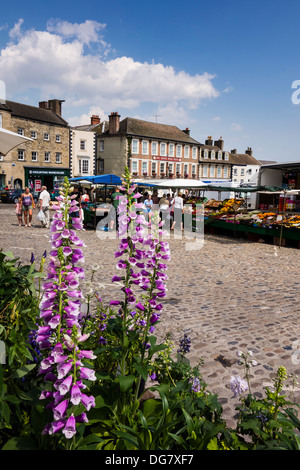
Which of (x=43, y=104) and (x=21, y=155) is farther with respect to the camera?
(x=43, y=104)

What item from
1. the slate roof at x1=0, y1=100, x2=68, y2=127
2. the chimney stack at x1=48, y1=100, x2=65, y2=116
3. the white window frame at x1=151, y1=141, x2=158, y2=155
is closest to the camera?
the slate roof at x1=0, y1=100, x2=68, y2=127

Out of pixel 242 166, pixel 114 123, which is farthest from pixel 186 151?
pixel 242 166

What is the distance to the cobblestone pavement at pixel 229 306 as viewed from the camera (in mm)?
4211

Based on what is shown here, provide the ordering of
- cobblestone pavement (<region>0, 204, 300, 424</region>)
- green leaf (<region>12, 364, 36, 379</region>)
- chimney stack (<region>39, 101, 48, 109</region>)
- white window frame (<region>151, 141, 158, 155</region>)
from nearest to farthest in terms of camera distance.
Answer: green leaf (<region>12, 364, 36, 379</region>) → cobblestone pavement (<region>0, 204, 300, 424</region>) → chimney stack (<region>39, 101, 48, 109</region>) → white window frame (<region>151, 141, 158, 155</region>)

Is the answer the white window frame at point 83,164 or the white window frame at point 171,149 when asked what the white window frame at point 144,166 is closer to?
the white window frame at point 171,149

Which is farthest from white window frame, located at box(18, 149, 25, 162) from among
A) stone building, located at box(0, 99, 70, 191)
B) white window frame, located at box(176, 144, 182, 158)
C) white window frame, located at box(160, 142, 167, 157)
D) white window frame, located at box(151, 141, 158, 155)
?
white window frame, located at box(176, 144, 182, 158)

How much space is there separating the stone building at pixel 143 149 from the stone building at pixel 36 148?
6756mm

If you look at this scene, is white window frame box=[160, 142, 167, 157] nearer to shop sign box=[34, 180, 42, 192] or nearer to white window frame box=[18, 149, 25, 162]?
shop sign box=[34, 180, 42, 192]

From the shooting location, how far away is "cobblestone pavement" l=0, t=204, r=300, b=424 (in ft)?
13.8

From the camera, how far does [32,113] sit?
145 feet

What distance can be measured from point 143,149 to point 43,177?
1551 centimetres

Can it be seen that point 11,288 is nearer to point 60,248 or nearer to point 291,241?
point 60,248

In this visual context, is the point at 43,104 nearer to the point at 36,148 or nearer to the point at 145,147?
the point at 36,148

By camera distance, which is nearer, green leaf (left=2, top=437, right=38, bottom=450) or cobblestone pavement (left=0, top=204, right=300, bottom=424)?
green leaf (left=2, top=437, right=38, bottom=450)
